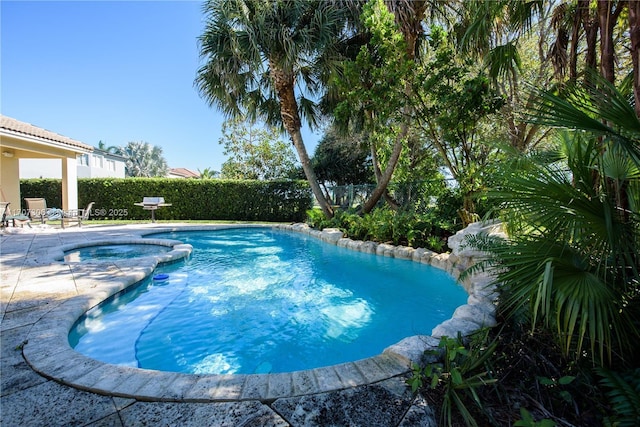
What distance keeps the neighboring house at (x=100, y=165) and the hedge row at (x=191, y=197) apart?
575 inches

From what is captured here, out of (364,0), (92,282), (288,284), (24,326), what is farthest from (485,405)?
(364,0)

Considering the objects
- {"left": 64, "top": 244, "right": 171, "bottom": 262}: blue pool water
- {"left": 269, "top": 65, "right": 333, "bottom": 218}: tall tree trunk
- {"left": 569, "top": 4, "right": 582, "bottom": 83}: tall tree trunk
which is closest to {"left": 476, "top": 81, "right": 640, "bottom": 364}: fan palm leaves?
{"left": 569, "top": 4, "right": 582, "bottom": 83}: tall tree trunk

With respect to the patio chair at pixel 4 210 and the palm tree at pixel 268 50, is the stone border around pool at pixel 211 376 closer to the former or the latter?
the palm tree at pixel 268 50

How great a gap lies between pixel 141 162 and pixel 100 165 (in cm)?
1910

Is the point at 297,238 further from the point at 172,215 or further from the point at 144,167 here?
the point at 144,167

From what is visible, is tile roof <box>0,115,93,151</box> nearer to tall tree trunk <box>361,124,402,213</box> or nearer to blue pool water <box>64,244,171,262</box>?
blue pool water <box>64,244,171,262</box>

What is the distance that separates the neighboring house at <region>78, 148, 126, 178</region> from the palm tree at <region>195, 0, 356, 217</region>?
23.3 metres

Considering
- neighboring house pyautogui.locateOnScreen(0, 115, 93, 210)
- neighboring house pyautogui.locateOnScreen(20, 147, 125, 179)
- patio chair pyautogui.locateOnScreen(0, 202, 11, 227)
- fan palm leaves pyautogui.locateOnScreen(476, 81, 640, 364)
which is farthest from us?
neighboring house pyautogui.locateOnScreen(20, 147, 125, 179)

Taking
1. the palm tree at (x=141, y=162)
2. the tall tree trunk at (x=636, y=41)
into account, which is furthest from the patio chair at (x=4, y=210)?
the palm tree at (x=141, y=162)

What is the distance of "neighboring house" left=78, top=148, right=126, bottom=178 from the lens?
2980 cm

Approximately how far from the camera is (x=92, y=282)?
4598mm

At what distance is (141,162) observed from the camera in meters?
50.1

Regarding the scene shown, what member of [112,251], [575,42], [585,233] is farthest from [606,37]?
[112,251]

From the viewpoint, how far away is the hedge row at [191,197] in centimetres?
1574
